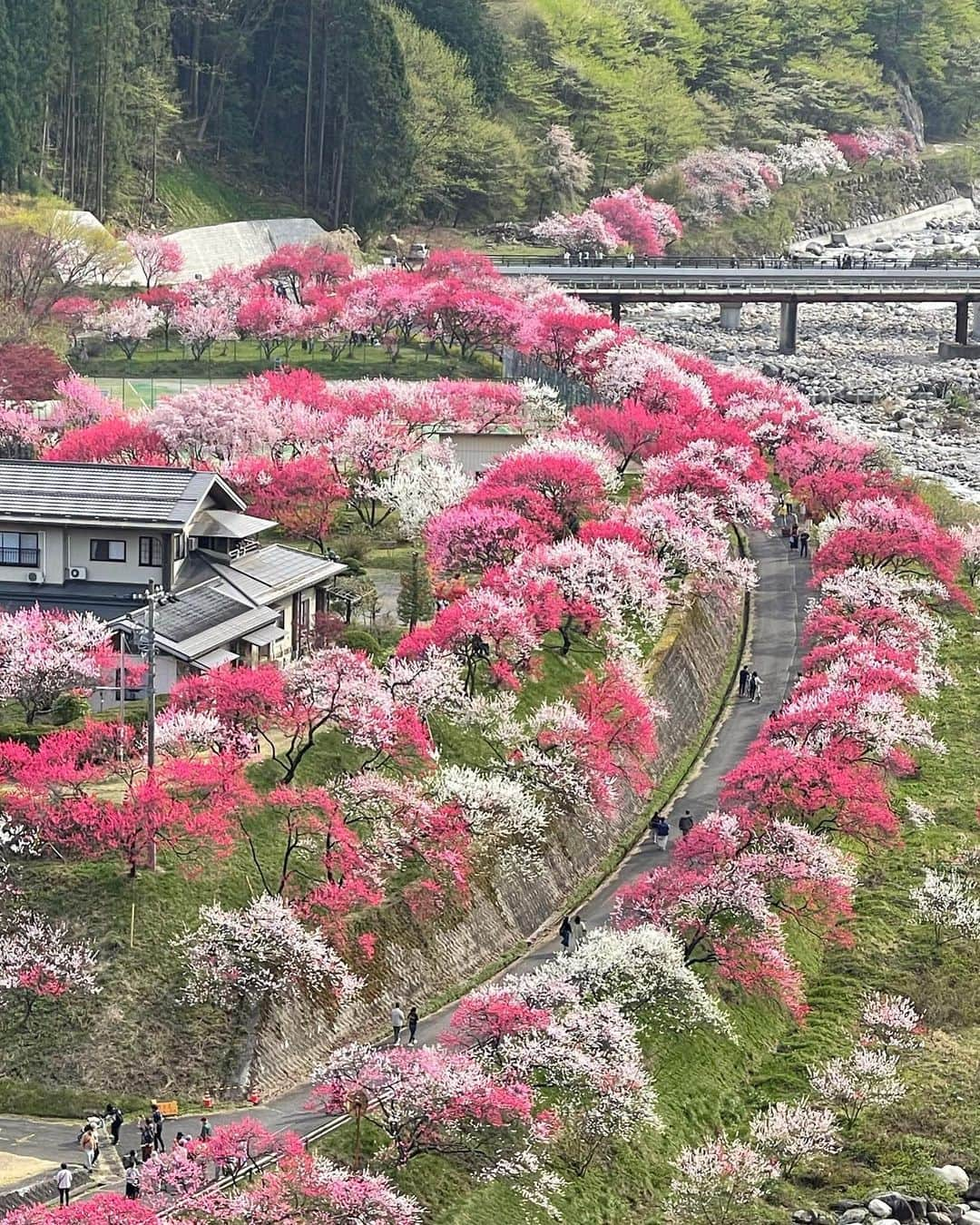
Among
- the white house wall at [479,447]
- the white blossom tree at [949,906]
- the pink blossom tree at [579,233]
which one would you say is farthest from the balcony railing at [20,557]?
the pink blossom tree at [579,233]

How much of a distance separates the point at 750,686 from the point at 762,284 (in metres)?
62.5

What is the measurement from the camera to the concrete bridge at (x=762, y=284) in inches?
4505

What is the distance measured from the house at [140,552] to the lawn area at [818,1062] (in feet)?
43.8

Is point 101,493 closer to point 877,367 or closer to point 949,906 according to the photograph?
point 949,906

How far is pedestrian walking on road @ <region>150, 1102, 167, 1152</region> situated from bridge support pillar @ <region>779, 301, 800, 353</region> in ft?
284

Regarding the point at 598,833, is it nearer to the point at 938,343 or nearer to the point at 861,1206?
the point at 861,1206

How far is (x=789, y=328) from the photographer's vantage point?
11881cm

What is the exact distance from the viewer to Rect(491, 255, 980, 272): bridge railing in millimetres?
119562

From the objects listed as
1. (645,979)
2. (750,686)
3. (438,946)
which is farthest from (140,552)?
(750,686)

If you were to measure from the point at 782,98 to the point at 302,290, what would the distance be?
78514mm

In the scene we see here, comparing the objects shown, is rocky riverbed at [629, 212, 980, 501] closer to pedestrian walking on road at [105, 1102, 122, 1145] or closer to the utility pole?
the utility pole

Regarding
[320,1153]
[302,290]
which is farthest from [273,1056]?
[302,290]

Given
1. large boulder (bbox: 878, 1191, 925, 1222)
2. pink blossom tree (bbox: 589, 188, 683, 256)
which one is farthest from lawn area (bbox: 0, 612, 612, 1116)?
pink blossom tree (bbox: 589, 188, 683, 256)

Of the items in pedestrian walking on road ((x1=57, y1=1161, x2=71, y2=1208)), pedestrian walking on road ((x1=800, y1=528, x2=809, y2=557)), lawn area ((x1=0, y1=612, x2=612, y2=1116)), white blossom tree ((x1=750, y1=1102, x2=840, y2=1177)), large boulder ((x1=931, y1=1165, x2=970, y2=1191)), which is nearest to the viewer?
pedestrian walking on road ((x1=57, y1=1161, x2=71, y2=1208))
